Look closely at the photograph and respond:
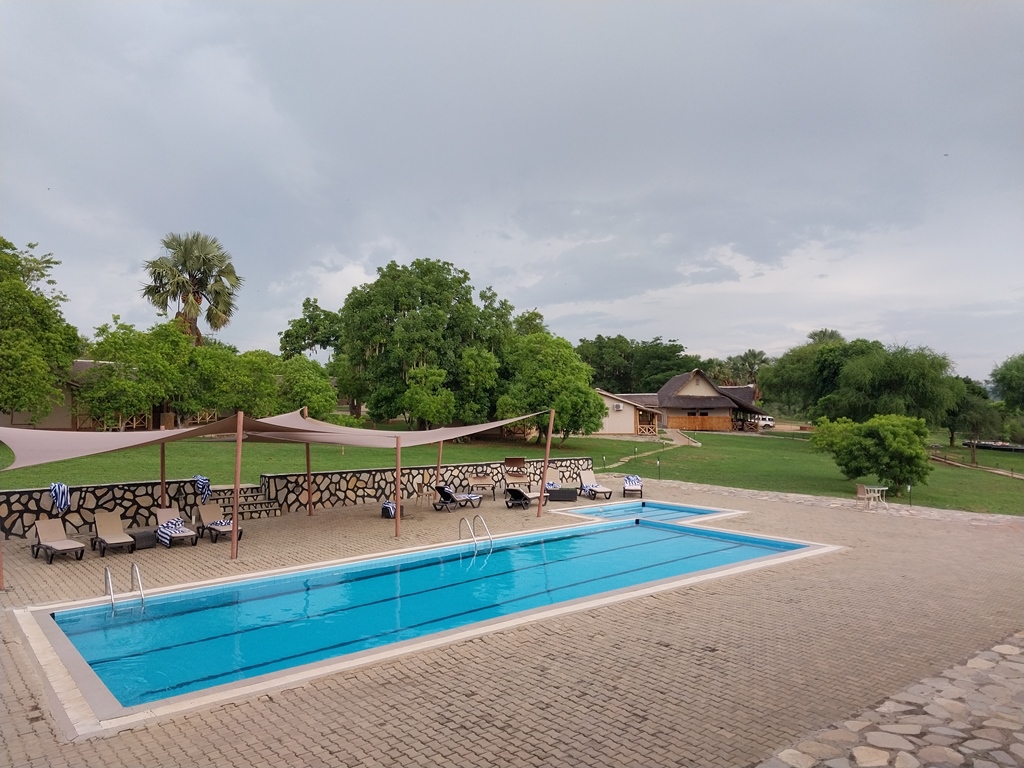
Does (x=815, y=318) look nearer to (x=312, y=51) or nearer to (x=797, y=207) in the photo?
(x=797, y=207)

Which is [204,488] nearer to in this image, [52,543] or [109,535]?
[109,535]

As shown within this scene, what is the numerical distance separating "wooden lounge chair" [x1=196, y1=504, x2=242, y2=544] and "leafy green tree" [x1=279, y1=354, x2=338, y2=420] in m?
15.7

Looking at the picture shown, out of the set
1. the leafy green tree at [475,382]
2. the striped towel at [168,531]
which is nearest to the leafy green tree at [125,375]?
the leafy green tree at [475,382]

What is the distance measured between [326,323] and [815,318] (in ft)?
104

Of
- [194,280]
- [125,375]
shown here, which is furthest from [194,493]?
[194,280]

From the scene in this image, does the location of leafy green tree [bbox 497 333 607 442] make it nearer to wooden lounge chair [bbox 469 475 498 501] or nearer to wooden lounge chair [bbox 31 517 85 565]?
wooden lounge chair [bbox 469 475 498 501]

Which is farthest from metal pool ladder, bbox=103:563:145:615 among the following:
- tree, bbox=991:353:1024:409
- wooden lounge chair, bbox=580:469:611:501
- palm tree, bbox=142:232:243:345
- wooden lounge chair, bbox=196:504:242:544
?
tree, bbox=991:353:1024:409

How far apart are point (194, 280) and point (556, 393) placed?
19.1 meters

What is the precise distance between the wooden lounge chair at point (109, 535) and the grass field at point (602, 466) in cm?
619

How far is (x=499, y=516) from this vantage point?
14.4 m

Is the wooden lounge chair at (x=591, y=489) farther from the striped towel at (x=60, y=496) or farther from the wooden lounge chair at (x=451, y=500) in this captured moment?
the striped towel at (x=60, y=496)

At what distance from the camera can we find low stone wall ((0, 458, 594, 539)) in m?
11.3

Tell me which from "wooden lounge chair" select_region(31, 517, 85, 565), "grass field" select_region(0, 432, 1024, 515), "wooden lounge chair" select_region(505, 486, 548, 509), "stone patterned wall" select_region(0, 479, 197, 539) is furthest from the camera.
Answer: "grass field" select_region(0, 432, 1024, 515)

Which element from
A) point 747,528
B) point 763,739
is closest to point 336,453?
point 747,528
